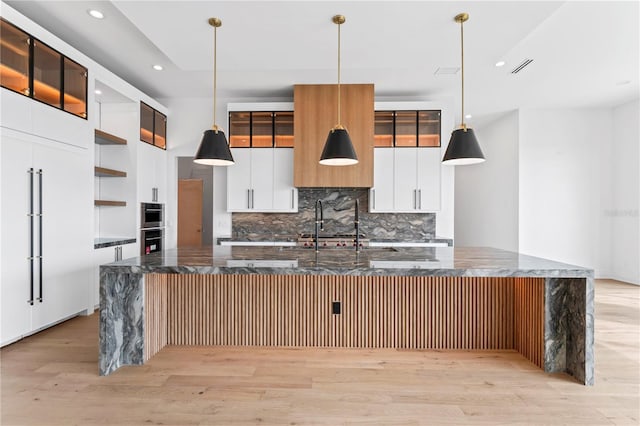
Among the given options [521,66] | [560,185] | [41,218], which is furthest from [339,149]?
[560,185]

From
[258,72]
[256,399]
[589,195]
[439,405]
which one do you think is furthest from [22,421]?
[589,195]

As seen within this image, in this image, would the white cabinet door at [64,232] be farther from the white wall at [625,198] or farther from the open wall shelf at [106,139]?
the white wall at [625,198]

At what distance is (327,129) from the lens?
482 centimetres

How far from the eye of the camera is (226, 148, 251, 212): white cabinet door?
5129mm

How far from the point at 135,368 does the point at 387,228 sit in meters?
3.87

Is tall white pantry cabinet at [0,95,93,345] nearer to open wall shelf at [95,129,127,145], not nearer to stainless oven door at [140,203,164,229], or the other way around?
open wall shelf at [95,129,127,145]

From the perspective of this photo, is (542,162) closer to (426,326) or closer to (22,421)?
(426,326)

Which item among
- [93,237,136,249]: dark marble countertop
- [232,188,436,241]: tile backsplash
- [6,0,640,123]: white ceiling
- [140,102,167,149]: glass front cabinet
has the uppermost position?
[6,0,640,123]: white ceiling

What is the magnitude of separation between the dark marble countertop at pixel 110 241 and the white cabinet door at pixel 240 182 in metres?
1.38

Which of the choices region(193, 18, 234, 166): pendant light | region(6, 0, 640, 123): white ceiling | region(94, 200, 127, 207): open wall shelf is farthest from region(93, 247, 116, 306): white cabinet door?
region(6, 0, 640, 123): white ceiling

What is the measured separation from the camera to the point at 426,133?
202 inches

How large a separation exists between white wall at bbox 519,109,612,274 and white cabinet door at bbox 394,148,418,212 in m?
2.36

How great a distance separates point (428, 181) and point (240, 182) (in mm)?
2782

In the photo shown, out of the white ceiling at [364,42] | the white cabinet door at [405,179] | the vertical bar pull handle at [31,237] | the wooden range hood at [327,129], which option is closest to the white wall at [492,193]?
the white ceiling at [364,42]
